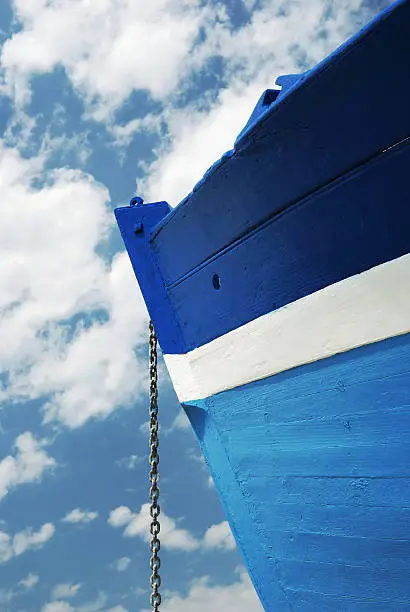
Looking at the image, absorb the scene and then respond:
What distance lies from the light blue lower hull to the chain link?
15.3 inches

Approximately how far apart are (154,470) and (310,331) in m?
1.30

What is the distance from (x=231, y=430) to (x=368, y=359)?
86 cm

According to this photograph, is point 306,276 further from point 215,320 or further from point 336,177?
point 215,320

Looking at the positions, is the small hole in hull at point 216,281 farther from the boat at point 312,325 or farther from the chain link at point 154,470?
the chain link at point 154,470

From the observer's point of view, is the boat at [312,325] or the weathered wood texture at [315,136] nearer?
the weathered wood texture at [315,136]

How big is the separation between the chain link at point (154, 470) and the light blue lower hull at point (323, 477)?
39 centimetres

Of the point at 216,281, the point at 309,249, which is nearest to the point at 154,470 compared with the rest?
the point at 216,281

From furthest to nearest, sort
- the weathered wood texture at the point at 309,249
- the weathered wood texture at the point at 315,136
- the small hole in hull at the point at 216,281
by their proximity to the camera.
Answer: the small hole in hull at the point at 216,281
the weathered wood texture at the point at 309,249
the weathered wood texture at the point at 315,136

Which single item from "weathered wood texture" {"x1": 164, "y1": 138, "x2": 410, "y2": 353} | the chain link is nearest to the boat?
"weathered wood texture" {"x1": 164, "y1": 138, "x2": 410, "y2": 353}

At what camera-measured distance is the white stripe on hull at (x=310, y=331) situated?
203 centimetres

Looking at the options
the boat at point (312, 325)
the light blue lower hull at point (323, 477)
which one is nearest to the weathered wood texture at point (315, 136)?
the boat at point (312, 325)

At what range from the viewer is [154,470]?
3.19 meters

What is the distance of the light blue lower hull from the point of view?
2104 mm

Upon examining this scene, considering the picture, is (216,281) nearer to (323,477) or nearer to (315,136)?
(315,136)
